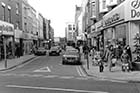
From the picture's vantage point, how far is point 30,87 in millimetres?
11742

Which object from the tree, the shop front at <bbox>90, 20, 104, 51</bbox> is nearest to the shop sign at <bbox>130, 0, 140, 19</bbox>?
the tree

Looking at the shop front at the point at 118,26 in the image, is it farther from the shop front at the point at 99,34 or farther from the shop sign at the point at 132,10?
the shop front at the point at 99,34

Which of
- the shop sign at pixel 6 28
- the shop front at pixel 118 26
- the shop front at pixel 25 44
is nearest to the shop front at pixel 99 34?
the shop front at pixel 118 26

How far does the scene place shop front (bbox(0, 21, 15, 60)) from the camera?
1291 inches

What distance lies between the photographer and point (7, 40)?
3616 centimetres

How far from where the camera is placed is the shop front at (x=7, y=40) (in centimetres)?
3278

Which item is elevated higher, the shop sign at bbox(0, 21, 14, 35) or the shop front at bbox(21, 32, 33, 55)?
the shop sign at bbox(0, 21, 14, 35)

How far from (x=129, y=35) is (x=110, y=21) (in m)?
6.80

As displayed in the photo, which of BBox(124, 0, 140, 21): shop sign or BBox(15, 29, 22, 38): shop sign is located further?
BBox(15, 29, 22, 38): shop sign

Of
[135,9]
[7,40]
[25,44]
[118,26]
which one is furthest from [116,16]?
[25,44]

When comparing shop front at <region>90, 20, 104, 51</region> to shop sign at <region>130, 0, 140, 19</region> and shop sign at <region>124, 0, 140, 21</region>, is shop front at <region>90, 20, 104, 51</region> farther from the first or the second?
shop sign at <region>130, 0, 140, 19</region>

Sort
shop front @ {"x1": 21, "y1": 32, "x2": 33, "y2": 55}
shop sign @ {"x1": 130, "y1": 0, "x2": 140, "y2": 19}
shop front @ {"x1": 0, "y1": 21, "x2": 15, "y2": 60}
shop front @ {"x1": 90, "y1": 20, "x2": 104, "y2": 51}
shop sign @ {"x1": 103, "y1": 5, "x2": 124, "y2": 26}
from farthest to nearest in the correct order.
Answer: shop front @ {"x1": 21, "y1": 32, "x2": 33, "y2": 55}, shop front @ {"x1": 90, "y1": 20, "x2": 104, "y2": 51}, shop front @ {"x1": 0, "y1": 21, "x2": 15, "y2": 60}, shop sign @ {"x1": 103, "y1": 5, "x2": 124, "y2": 26}, shop sign @ {"x1": 130, "y1": 0, "x2": 140, "y2": 19}

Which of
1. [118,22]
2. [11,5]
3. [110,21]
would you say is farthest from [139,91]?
[11,5]

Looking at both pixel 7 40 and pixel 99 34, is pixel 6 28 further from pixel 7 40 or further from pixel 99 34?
pixel 99 34
